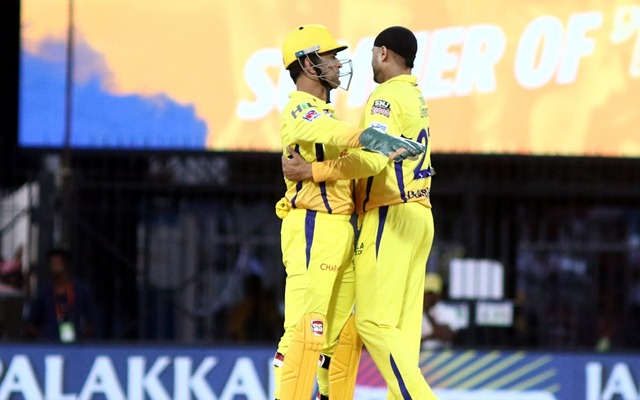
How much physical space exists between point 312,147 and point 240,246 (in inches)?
232

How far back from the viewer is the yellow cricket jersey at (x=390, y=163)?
7.42m

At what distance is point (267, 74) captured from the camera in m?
13.1

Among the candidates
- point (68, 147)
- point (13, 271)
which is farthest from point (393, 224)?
point (13, 271)

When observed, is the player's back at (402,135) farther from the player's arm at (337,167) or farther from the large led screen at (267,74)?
the large led screen at (267,74)

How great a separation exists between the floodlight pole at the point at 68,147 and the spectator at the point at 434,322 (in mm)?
3037

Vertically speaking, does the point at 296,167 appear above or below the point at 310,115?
below

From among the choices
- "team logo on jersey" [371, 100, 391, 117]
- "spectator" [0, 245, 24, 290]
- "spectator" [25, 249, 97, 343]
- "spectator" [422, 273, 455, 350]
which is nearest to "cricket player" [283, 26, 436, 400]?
"team logo on jersey" [371, 100, 391, 117]

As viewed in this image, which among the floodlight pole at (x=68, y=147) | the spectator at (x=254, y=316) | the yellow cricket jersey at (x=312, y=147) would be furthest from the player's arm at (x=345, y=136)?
the spectator at (x=254, y=316)

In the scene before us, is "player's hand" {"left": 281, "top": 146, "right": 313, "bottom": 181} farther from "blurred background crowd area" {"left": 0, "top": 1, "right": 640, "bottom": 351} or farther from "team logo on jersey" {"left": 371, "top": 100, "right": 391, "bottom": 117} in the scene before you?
"blurred background crowd area" {"left": 0, "top": 1, "right": 640, "bottom": 351}

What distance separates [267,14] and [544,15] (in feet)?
7.97

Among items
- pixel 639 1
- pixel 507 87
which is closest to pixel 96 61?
pixel 507 87

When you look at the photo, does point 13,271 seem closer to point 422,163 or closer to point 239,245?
point 239,245

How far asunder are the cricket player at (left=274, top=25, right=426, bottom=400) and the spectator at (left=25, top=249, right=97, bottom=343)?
430 centimetres

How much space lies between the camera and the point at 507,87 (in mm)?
13094
